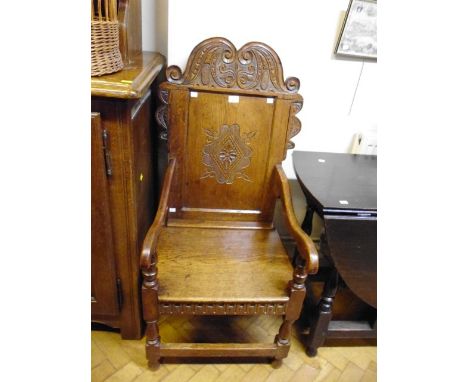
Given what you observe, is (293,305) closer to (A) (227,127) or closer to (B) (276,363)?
(B) (276,363)

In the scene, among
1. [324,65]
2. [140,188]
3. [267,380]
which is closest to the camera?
[140,188]

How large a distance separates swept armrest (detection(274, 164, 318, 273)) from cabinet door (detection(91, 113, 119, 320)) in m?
0.67

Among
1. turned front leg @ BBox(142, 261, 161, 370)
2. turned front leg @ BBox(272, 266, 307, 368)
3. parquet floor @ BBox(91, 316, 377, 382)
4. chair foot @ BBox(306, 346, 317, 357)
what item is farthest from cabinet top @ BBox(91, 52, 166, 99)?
chair foot @ BBox(306, 346, 317, 357)

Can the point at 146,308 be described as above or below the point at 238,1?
below

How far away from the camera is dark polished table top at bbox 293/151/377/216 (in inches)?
45.6

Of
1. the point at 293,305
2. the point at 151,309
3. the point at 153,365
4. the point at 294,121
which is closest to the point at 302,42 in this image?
the point at 294,121

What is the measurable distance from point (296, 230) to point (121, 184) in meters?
0.65

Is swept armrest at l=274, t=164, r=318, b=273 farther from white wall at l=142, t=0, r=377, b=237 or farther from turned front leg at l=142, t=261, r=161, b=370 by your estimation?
turned front leg at l=142, t=261, r=161, b=370

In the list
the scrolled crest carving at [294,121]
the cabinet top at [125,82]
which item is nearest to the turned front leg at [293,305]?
the scrolled crest carving at [294,121]

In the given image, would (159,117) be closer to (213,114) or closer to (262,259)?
(213,114)

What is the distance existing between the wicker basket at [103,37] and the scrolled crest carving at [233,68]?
27 centimetres
